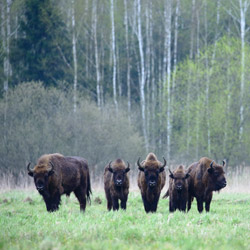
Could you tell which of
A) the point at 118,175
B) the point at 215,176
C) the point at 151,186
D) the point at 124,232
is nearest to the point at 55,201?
the point at 118,175

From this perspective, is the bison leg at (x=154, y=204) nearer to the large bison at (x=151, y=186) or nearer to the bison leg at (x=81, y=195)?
the large bison at (x=151, y=186)

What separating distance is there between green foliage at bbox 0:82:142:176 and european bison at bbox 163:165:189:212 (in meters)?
16.6

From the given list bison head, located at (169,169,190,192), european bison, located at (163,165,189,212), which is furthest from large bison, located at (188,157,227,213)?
bison head, located at (169,169,190,192)

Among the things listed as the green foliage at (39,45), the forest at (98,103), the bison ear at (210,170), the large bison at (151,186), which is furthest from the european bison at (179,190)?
the green foliage at (39,45)

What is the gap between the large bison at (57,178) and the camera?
15.0m

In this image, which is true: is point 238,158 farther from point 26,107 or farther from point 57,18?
point 57,18

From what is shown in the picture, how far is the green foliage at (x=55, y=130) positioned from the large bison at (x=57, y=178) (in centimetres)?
1446

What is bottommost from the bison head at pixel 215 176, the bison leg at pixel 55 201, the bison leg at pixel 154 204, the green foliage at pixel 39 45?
the bison leg at pixel 154 204

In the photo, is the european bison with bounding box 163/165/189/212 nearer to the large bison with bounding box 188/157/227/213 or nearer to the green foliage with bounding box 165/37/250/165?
the large bison with bounding box 188/157/227/213

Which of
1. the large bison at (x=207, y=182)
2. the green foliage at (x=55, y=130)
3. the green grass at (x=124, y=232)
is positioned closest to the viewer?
the green grass at (x=124, y=232)

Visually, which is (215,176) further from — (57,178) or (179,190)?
(57,178)

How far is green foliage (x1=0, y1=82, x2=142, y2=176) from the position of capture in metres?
31.4

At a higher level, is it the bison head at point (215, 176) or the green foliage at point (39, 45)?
the green foliage at point (39, 45)

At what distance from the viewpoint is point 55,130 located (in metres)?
32.2
